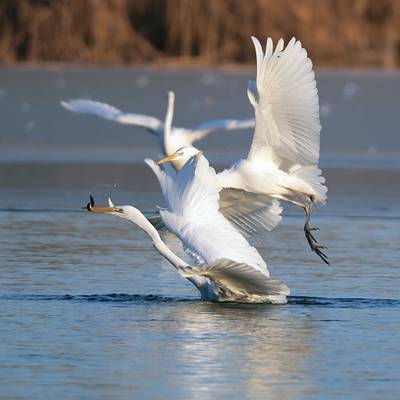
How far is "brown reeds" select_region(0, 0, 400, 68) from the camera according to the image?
32.4 meters

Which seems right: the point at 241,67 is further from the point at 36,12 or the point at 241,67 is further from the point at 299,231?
the point at 299,231

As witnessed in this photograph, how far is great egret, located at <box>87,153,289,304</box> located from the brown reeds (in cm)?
2157

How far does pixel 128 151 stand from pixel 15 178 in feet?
11.2

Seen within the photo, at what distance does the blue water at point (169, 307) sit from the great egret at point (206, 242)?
160 mm

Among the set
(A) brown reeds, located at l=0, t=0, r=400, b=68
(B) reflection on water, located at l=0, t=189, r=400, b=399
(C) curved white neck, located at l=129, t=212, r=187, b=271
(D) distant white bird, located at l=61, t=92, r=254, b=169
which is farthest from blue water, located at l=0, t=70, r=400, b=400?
(A) brown reeds, located at l=0, t=0, r=400, b=68

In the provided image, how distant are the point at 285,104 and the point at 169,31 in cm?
2172

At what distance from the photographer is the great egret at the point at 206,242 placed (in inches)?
388

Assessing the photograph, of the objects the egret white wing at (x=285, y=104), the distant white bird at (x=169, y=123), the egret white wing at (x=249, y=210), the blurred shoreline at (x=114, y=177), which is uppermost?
the egret white wing at (x=285, y=104)

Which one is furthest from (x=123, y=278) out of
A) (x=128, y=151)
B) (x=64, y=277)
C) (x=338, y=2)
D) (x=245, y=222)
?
(x=338, y=2)

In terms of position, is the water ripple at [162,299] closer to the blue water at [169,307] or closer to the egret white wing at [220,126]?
the blue water at [169,307]

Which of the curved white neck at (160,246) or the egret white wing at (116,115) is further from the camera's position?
the egret white wing at (116,115)

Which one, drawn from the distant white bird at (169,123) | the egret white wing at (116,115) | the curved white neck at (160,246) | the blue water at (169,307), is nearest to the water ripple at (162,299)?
the blue water at (169,307)

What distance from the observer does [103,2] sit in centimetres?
3186

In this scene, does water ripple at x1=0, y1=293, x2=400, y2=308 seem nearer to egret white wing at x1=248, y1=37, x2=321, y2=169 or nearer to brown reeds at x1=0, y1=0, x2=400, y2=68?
egret white wing at x1=248, y1=37, x2=321, y2=169
